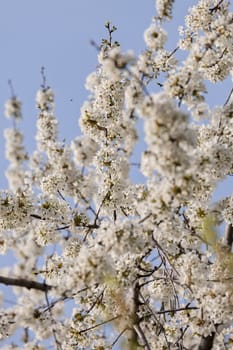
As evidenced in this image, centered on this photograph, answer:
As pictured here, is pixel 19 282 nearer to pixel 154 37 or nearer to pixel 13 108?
pixel 13 108

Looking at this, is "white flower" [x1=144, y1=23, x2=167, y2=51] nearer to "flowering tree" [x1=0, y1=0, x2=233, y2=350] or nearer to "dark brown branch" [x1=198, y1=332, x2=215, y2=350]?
"flowering tree" [x1=0, y1=0, x2=233, y2=350]

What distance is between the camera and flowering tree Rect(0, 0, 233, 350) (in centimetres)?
568

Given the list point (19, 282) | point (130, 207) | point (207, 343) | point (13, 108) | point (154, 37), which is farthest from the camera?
point (130, 207)

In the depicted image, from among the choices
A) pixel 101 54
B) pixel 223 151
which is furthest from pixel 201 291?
pixel 101 54

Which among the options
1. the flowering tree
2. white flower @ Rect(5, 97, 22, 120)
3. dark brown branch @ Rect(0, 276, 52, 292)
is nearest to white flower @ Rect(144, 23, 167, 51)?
the flowering tree

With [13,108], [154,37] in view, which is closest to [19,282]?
[13,108]

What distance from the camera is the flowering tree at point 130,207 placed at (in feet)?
18.6

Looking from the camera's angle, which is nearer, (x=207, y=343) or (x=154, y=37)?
(x=207, y=343)

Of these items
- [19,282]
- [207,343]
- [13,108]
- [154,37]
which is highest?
[154,37]

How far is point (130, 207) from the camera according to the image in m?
8.86

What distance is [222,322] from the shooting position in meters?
7.08

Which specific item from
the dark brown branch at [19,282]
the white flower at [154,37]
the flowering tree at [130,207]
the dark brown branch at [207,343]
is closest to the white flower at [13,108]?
the flowering tree at [130,207]

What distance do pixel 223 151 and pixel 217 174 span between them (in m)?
0.34

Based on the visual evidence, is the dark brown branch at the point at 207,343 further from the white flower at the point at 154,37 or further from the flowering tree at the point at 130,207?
the white flower at the point at 154,37
